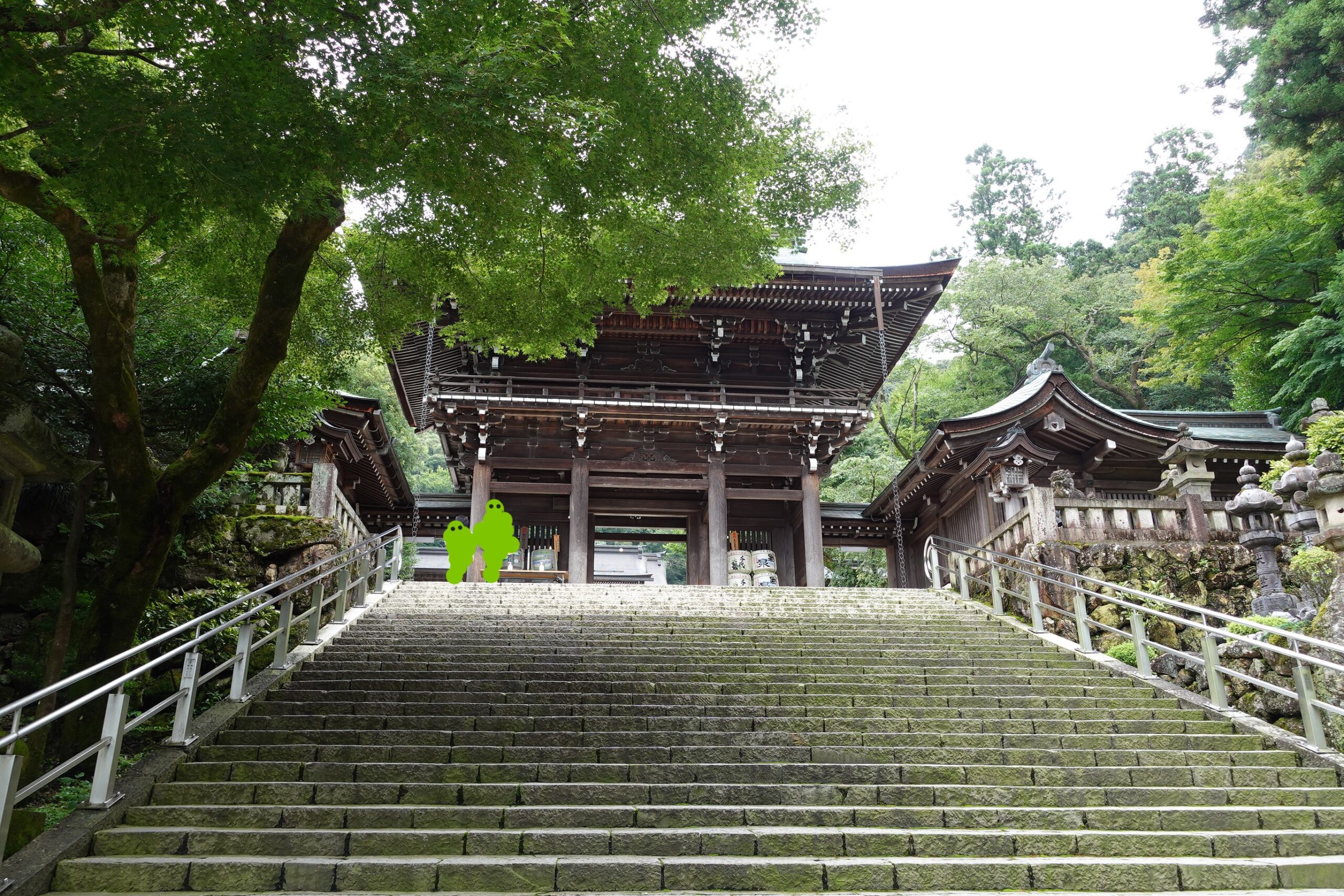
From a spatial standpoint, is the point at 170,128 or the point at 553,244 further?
the point at 553,244

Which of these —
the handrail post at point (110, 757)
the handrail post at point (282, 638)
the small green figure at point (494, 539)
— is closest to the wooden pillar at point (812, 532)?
the small green figure at point (494, 539)

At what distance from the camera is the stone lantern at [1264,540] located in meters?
9.11

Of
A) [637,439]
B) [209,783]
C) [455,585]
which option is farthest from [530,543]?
[209,783]

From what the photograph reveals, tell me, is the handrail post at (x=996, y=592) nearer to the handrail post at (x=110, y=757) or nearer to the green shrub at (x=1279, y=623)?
the green shrub at (x=1279, y=623)

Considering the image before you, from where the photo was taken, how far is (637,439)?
16547mm

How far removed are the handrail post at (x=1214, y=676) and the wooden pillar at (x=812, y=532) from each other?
853cm

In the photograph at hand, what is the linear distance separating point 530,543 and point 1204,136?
35.5 metres

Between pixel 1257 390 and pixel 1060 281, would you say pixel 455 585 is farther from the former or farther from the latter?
pixel 1060 281

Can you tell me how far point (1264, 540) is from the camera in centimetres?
934

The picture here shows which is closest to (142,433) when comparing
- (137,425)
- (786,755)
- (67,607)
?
(137,425)

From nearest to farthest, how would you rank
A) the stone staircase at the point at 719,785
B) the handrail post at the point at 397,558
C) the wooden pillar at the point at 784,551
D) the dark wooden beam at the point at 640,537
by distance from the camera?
the stone staircase at the point at 719,785 < the handrail post at the point at 397,558 < the wooden pillar at the point at 784,551 < the dark wooden beam at the point at 640,537

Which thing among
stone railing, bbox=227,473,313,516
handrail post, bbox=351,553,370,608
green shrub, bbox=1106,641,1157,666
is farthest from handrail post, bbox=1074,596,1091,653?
stone railing, bbox=227,473,313,516

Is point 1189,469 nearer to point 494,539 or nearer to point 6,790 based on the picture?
point 494,539

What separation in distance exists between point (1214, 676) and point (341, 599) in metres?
8.35
